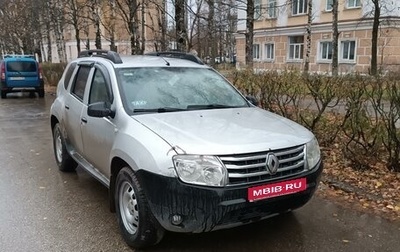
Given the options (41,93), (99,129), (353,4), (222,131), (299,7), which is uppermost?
(299,7)

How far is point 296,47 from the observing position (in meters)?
30.1

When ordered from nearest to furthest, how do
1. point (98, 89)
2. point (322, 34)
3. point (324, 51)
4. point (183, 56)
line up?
point (98, 89) < point (183, 56) < point (322, 34) < point (324, 51)

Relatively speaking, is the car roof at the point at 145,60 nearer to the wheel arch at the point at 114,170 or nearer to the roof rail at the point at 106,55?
the roof rail at the point at 106,55

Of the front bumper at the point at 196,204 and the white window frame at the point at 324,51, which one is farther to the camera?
the white window frame at the point at 324,51

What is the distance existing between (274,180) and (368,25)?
24124mm

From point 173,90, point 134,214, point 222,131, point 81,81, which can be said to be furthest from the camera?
point 81,81

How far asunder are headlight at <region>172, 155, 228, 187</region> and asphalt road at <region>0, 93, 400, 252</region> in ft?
2.78

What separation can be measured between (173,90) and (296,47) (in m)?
27.5

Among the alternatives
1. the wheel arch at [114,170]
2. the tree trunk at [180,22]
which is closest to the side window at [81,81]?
the wheel arch at [114,170]

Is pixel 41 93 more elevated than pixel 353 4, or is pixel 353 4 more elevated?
pixel 353 4

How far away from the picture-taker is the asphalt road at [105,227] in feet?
11.7

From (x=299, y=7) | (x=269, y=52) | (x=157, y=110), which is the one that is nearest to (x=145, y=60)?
(x=157, y=110)

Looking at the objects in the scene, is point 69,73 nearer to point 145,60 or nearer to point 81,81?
point 81,81

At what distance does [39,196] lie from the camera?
488cm
